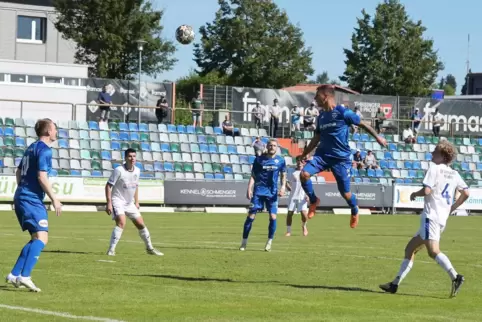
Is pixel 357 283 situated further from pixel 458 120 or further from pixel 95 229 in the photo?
pixel 458 120

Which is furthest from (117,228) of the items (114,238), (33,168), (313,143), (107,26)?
(107,26)

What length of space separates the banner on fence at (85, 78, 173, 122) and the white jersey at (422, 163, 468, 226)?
33542mm

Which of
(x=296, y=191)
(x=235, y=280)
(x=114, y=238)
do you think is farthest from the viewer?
(x=296, y=191)

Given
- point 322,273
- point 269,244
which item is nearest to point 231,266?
point 322,273

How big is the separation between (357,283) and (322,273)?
147cm

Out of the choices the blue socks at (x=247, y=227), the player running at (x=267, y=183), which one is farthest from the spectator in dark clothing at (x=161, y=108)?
the blue socks at (x=247, y=227)

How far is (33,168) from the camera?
13078 millimetres

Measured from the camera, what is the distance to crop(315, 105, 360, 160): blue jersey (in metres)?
16.6

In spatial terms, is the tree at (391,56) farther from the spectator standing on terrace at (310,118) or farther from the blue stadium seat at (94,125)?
the blue stadium seat at (94,125)

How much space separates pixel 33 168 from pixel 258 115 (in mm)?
37639

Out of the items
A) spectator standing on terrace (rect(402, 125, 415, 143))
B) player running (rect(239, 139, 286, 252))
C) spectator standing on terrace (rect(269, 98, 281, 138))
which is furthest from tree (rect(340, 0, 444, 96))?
player running (rect(239, 139, 286, 252))

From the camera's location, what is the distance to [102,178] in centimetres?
4212

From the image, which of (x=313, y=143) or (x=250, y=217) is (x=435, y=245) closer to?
(x=313, y=143)

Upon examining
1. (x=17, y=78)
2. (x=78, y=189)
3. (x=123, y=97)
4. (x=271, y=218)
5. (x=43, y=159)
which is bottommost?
(x=78, y=189)
